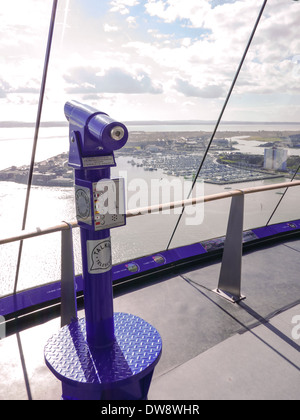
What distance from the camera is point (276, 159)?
4.70m

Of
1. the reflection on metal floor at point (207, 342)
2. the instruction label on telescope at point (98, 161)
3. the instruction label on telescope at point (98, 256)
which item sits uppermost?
the instruction label on telescope at point (98, 161)

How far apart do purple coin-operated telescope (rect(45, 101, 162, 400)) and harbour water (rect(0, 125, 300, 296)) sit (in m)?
0.39

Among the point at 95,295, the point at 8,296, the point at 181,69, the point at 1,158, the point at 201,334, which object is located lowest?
the point at 201,334

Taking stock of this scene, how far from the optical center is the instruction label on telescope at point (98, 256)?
119cm

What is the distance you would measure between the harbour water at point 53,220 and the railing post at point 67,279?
0.12 meters

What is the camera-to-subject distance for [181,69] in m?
2.99

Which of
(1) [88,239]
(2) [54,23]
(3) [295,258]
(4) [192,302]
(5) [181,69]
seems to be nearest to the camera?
(1) [88,239]

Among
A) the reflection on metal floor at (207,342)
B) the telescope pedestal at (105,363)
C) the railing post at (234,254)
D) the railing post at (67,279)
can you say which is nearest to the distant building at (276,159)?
the reflection on metal floor at (207,342)

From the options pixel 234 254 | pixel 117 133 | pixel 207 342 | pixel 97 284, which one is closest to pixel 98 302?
pixel 97 284

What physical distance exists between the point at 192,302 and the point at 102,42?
6.75 ft

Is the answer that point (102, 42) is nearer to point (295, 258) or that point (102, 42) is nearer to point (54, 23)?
point (54, 23)

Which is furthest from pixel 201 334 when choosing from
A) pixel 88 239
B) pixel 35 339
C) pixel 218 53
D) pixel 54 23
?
pixel 218 53

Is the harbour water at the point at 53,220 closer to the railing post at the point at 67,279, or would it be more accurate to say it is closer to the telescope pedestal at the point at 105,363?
the railing post at the point at 67,279

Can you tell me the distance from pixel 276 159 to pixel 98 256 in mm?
4174
